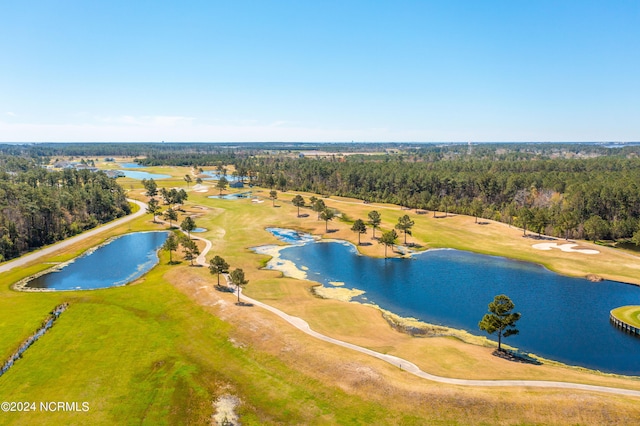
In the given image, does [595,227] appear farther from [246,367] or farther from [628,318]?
[246,367]

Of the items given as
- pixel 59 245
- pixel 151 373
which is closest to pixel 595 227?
pixel 151 373

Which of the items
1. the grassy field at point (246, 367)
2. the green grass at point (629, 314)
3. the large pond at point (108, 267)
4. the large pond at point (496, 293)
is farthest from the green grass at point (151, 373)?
the green grass at point (629, 314)

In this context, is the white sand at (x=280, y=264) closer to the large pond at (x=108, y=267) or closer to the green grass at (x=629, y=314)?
the large pond at (x=108, y=267)

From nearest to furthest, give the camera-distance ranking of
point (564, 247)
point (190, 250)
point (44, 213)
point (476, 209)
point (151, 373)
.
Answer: point (151, 373) → point (190, 250) → point (564, 247) → point (44, 213) → point (476, 209)

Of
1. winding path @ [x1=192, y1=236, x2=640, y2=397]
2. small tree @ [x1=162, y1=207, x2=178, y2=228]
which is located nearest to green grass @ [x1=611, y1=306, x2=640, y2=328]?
winding path @ [x1=192, y1=236, x2=640, y2=397]

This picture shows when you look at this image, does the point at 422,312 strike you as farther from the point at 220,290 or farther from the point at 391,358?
the point at 220,290

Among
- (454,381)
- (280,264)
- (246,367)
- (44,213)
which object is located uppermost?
(44,213)
